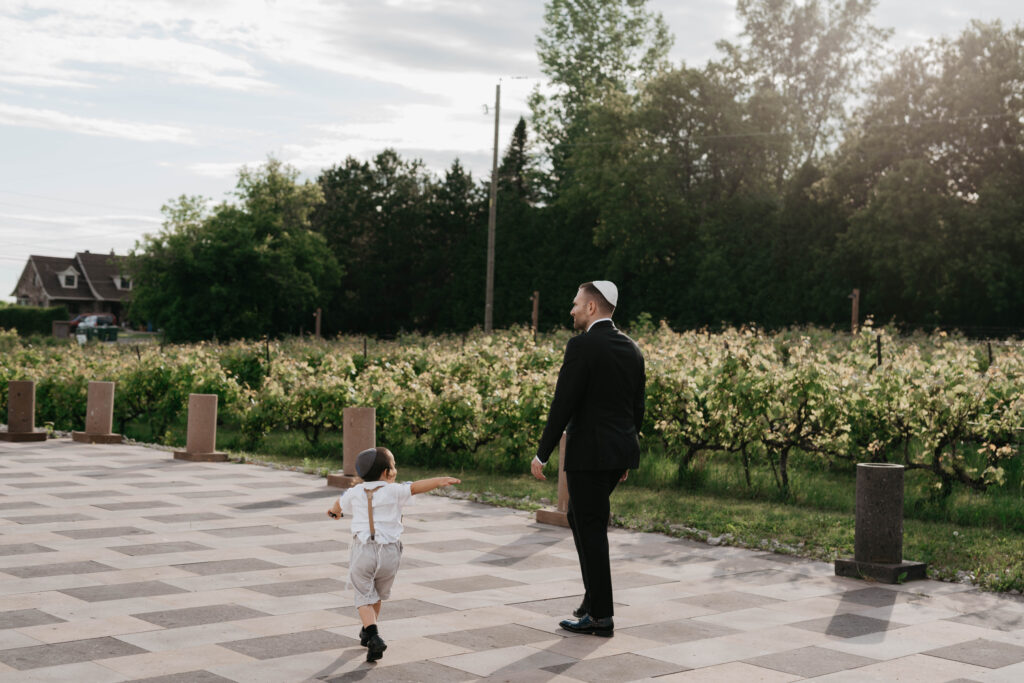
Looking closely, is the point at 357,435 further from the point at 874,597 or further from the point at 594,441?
the point at 594,441

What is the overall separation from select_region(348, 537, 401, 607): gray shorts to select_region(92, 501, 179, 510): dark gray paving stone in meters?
5.63

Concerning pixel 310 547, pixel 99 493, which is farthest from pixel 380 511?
pixel 99 493

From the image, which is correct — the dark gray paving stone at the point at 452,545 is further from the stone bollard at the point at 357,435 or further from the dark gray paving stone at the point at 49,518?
the stone bollard at the point at 357,435

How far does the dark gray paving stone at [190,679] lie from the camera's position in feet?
16.5

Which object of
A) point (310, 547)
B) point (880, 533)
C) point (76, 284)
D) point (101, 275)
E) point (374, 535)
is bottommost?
point (310, 547)

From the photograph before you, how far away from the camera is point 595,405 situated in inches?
246

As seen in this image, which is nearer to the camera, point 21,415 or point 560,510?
point 560,510

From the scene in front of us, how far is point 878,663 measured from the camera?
5719 mm

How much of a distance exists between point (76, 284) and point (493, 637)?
107354mm

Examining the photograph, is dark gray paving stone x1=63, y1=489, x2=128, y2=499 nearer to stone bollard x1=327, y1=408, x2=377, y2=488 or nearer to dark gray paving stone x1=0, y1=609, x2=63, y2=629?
stone bollard x1=327, y1=408, x2=377, y2=488

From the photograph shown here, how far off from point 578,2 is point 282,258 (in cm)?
2105

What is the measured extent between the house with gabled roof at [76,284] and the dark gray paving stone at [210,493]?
95937 mm

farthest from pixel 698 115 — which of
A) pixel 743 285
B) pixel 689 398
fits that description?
pixel 689 398

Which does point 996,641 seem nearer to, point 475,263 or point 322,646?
point 322,646
